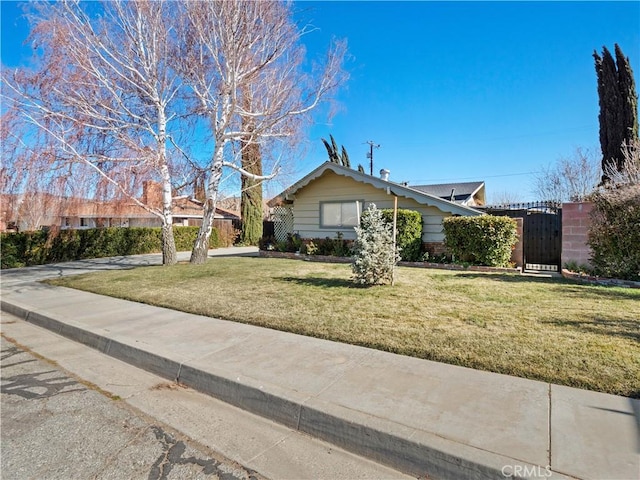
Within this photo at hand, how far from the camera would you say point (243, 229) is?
23797mm

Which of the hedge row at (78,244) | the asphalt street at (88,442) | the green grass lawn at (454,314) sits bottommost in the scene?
the asphalt street at (88,442)

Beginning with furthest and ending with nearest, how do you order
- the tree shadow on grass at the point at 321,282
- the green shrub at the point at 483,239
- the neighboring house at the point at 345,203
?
the neighboring house at the point at 345,203 < the green shrub at the point at 483,239 < the tree shadow on grass at the point at 321,282

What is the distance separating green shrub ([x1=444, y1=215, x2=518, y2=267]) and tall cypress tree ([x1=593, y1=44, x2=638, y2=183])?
8.03 m

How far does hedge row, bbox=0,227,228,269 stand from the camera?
1297 cm

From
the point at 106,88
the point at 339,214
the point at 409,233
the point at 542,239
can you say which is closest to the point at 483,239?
the point at 542,239

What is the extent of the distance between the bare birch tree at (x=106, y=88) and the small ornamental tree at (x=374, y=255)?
23.6ft

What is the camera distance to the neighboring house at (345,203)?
11.1 m

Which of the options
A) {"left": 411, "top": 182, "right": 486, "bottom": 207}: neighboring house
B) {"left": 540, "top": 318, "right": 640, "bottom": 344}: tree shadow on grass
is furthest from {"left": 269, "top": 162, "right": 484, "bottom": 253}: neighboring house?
{"left": 411, "top": 182, "right": 486, "bottom": 207}: neighboring house

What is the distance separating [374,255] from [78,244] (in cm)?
1432

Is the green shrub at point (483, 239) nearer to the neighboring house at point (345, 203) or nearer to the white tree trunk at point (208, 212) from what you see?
the neighboring house at point (345, 203)

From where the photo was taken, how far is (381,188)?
12039 millimetres

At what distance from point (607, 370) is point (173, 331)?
4945 millimetres

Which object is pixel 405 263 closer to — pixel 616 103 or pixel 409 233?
pixel 409 233

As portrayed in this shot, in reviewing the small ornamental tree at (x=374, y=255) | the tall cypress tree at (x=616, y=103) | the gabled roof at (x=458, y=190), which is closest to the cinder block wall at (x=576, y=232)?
the small ornamental tree at (x=374, y=255)
